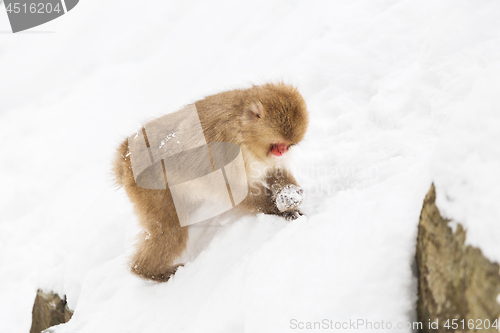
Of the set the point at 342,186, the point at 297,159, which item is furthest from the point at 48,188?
the point at 342,186

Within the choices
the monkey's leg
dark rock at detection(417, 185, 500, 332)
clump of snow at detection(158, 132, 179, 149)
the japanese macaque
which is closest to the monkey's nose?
the japanese macaque

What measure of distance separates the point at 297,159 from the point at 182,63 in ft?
15.6

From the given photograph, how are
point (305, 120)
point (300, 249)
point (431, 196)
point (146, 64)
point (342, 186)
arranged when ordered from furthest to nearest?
point (146, 64) < point (342, 186) < point (305, 120) < point (300, 249) < point (431, 196)

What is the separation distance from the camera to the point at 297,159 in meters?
Answer: 3.14

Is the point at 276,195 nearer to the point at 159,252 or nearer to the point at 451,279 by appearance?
the point at 159,252

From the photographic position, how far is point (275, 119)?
2279mm

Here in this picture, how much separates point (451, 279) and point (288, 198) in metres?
1.40

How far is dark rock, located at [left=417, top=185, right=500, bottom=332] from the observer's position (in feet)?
3.04

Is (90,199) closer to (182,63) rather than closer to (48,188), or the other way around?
(48,188)

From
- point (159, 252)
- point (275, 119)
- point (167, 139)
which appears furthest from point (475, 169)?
point (159, 252)

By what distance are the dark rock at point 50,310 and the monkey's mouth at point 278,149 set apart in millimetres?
2522

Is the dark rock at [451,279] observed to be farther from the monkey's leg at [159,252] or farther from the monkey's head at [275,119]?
the monkey's leg at [159,252]

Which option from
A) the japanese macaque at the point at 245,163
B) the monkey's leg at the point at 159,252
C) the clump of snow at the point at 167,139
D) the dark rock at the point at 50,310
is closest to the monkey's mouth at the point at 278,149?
the japanese macaque at the point at 245,163

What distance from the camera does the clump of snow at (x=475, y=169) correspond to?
0.96 meters
